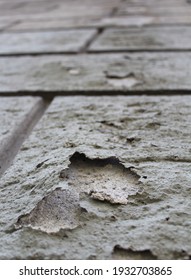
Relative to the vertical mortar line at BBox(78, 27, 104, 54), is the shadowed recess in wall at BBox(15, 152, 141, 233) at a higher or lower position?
lower

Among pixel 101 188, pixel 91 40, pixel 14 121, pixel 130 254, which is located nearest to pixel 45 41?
pixel 91 40

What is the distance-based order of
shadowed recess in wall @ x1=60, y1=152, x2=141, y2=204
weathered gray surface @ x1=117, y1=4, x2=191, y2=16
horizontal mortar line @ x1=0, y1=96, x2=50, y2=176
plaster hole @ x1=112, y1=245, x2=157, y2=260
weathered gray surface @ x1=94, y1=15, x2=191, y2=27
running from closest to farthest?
plaster hole @ x1=112, y1=245, x2=157, y2=260 → shadowed recess in wall @ x1=60, y1=152, x2=141, y2=204 → horizontal mortar line @ x1=0, y1=96, x2=50, y2=176 → weathered gray surface @ x1=94, y1=15, x2=191, y2=27 → weathered gray surface @ x1=117, y1=4, x2=191, y2=16

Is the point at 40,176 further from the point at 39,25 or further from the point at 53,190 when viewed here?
the point at 39,25

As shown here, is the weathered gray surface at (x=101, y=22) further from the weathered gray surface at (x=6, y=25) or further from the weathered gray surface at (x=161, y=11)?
the weathered gray surface at (x=161, y=11)

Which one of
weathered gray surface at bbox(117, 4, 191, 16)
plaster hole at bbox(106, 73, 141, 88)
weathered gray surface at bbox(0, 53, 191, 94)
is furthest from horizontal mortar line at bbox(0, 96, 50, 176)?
weathered gray surface at bbox(117, 4, 191, 16)

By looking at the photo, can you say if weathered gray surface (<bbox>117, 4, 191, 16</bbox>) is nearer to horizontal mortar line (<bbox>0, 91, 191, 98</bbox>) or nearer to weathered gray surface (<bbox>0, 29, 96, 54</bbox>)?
weathered gray surface (<bbox>0, 29, 96, 54</bbox>)

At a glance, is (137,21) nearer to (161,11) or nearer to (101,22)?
(101,22)

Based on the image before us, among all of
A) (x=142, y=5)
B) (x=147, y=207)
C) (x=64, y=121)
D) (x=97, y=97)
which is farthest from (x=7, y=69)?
(x=142, y=5)
